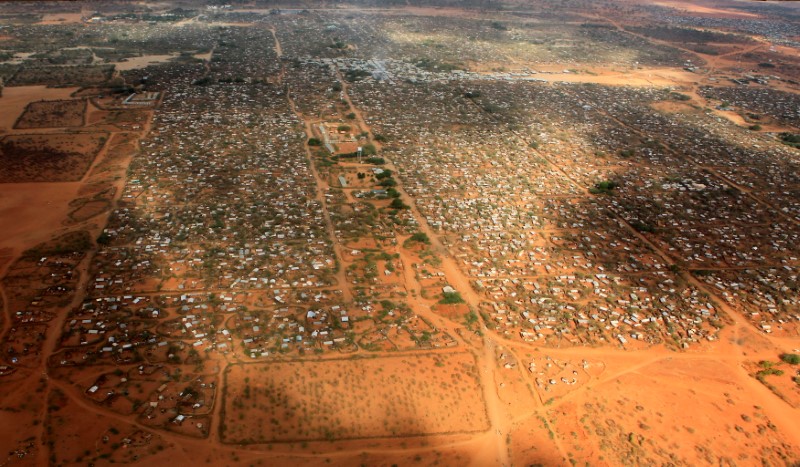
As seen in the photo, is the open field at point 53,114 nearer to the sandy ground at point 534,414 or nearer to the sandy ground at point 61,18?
the sandy ground at point 534,414

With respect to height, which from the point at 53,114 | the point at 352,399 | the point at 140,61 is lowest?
the point at 352,399

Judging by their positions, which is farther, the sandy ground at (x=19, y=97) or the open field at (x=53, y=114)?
→ the sandy ground at (x=19, y=97)

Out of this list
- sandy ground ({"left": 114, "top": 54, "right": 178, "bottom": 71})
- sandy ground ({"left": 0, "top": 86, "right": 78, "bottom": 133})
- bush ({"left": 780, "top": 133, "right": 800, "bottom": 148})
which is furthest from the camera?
sandy ground ({"left": 114, "top": 54, "right": 178, "bottom": 71})

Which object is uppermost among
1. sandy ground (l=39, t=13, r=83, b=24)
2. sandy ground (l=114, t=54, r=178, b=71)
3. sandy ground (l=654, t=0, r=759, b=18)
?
sandy ground (l=654, t=0, r=759, b=18)

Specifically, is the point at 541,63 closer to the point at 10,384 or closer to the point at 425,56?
the point at 425,56

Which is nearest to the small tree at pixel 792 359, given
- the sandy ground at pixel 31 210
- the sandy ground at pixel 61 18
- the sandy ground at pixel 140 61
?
the sandy ground at pixel 31 210

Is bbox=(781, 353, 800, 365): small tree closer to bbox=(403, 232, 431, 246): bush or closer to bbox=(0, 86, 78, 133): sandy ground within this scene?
bbox=(403, 232, 431, 246): bush

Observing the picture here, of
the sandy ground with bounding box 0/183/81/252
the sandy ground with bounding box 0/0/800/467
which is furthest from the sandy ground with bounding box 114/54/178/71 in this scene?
the sandy ground with bounding box 0/0/800/467

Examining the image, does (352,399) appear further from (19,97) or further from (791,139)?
(19,97)

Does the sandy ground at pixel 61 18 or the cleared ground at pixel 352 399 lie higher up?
the sandy ground at pixel 61 18

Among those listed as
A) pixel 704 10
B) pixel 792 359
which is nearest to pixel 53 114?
pixel 792 359

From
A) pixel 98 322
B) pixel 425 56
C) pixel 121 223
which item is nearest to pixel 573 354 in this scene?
pixel 98 322
